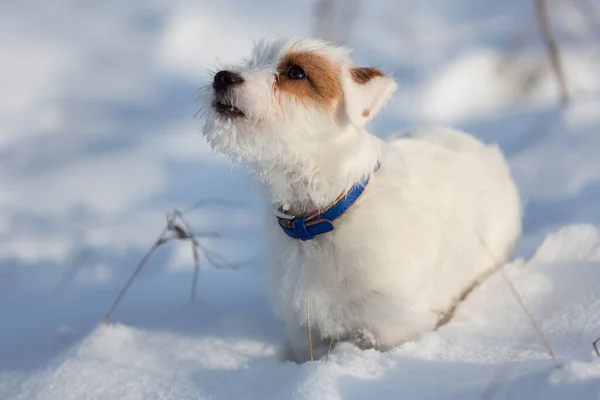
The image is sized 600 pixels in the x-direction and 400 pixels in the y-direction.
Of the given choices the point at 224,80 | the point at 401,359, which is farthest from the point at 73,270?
the point at 401,359

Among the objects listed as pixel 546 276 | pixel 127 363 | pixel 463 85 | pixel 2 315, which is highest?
pixel 463 85

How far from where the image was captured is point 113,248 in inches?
163

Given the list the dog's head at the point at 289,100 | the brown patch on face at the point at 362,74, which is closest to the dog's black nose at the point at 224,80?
the dog's head at the point at 289,100

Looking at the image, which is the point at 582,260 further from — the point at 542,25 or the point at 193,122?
the point at 193,122

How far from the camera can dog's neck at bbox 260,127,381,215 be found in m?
2.69

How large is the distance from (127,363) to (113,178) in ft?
8.56

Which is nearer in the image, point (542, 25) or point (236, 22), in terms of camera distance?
point (542, 25)


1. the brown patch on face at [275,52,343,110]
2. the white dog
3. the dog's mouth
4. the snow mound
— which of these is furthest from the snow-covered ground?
the dog's mouth

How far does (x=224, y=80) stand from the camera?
253 centimetres

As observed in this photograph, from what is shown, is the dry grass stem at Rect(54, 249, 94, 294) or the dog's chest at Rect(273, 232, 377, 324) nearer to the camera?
the dog's chest at Rect(273, 232, 377, 324)

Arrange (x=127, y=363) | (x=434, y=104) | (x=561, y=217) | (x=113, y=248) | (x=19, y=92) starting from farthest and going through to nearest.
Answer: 1. (x=19, y=92)
2. (x=434, y=104)
3. (x=113, y=248)
4. (x=561, y=217)
5. (x=127, y=363)

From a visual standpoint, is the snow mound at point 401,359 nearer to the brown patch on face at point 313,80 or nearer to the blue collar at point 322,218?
the blue collar at point 322,218

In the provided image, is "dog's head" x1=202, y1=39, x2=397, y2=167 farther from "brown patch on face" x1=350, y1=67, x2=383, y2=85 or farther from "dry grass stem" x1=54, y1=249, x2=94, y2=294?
"dry grass stem" x1=54, y1=249, x2=94, y2=294

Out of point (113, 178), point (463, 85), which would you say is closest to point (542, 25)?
point (113, 178)
